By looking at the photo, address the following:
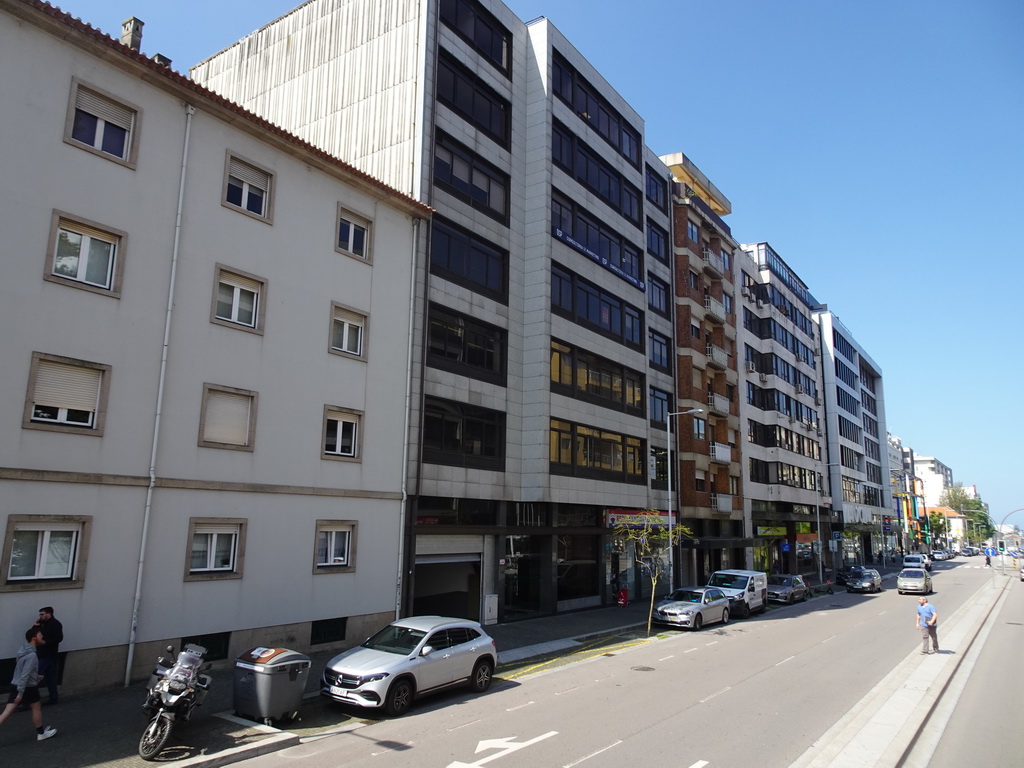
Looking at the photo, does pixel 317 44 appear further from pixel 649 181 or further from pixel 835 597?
pixel 835 597

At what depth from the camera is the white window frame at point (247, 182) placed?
18.3 m

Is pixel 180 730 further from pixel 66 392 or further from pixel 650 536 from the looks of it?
pixel 650 536

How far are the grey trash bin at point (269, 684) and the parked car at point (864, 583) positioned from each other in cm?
4290

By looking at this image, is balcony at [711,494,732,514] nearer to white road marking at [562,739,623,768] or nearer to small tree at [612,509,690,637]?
small tree at [612,509,690,637]

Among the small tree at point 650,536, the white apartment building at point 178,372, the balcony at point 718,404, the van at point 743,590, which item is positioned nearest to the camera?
the white apartment building at point 178,372

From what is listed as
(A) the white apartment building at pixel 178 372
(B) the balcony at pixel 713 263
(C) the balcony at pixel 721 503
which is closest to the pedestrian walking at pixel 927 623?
(A) the white apartment building at pixel 178 372

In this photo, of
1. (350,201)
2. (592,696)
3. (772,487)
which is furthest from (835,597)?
(350,201)

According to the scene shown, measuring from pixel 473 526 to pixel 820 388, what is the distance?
60872mm

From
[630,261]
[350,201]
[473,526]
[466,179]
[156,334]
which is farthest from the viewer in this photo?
[630,261]

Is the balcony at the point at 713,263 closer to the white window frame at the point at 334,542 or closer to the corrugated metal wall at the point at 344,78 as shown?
the corrugated metal wall at the point at 344,78

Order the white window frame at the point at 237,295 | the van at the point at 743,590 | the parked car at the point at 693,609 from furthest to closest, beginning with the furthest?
the van at the point at 743,590 → the parked car at the point at 693,609 → the white window frame at the point at 237,295

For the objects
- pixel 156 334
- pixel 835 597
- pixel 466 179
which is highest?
pixel 466 179

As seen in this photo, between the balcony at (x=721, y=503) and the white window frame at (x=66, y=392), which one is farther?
the balcony at (x=721, y=503)

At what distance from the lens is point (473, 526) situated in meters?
25.1
